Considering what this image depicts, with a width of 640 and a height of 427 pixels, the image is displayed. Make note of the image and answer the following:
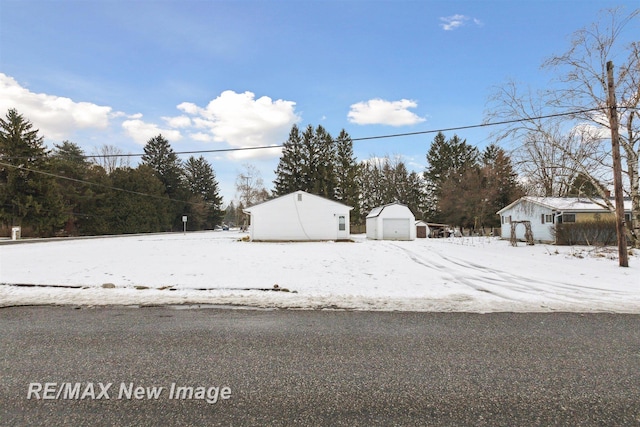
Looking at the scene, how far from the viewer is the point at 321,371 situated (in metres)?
3.03

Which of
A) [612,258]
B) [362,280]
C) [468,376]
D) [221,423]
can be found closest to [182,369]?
[221,423]

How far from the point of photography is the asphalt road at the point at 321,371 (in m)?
2.35

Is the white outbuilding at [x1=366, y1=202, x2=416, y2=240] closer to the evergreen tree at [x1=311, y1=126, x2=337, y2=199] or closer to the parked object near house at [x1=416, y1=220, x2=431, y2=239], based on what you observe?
the parked object near house at [x1=416, y1=220, x2=431, y2=239]

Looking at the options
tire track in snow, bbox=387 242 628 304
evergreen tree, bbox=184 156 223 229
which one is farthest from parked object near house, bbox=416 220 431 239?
evergreen tree, bbox=184 156 223 229

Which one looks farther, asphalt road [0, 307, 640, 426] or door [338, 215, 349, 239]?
door [338, 215, 349, 239]

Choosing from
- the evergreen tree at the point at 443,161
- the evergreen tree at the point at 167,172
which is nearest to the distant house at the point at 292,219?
the evergreen tree at the point at 443,161

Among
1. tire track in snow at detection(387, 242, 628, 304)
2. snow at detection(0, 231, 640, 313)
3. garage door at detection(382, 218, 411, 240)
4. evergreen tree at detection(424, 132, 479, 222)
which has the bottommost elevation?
tire track in snow at detection(387, 242, 628, 304)

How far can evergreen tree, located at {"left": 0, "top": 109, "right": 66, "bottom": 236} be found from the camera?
2634 cm

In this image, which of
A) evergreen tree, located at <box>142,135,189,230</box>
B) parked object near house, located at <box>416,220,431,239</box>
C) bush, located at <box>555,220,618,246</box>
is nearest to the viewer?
bush, located at <box>555,220,618,246</box>

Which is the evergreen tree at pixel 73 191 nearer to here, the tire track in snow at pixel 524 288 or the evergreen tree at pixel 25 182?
the evergreen tree at pixel 25 182

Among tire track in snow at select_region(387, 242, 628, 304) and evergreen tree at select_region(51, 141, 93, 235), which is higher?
evergreen tree at select_region(51, 141, 93, 235)

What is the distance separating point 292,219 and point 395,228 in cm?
1002

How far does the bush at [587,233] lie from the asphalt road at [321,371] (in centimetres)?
1900

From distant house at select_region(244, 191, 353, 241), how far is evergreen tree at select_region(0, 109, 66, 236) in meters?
18.0
